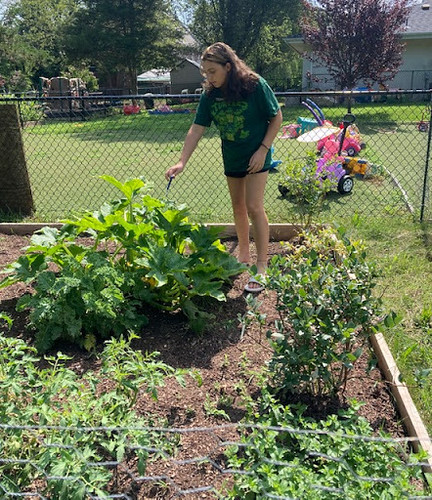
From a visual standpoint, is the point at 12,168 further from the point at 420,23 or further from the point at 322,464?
the point at 420,23

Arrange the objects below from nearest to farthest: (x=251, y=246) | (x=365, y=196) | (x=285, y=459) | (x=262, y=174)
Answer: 1. (x=285, y=459)
2. (x=262, y=174)
3. (x=251, y=246)
4. (x=365, y=196)

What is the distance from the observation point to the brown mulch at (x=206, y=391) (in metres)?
2.10

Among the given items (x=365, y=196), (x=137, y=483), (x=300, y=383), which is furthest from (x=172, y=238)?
(x=365, y=196)

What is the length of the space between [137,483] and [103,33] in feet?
90.2

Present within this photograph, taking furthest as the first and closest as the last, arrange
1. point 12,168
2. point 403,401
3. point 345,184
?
point 345,184, point 12,168, point 403,401

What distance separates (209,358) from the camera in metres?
2.90

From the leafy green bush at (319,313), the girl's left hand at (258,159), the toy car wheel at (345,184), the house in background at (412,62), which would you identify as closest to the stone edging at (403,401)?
the leafy green bush at (319,313)

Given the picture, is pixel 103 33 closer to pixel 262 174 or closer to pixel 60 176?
pixel 60 176

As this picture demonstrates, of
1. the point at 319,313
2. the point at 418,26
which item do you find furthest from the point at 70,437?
the point at 418,26

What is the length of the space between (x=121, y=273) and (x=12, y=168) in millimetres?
2976

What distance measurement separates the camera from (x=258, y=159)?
135 inches

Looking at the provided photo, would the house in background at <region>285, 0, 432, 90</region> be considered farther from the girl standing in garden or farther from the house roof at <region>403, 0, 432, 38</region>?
the girl standing in garden

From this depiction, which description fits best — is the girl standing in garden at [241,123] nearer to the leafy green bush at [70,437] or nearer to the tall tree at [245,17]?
the leafy green bush at [70,437]

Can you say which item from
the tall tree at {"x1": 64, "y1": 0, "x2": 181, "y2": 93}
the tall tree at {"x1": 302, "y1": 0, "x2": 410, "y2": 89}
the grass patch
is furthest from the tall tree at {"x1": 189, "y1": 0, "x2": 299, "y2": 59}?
the grass patch
